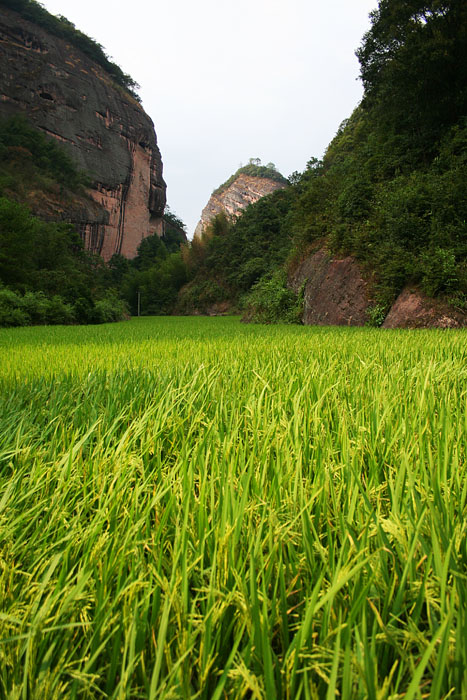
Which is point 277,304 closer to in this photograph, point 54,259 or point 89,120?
point 54,259

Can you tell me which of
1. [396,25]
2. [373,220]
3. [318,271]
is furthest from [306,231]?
[396,25]

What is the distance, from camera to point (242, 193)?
74.6 m

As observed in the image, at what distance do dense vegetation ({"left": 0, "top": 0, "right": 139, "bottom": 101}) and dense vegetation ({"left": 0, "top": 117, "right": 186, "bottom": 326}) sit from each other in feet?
54.8

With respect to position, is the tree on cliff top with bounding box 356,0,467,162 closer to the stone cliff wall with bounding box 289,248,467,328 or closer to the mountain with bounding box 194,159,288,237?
the stone cliff wall with bounding box 289,248,467,328

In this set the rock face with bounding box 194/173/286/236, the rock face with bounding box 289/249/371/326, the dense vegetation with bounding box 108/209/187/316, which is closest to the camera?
the rock face with bounding box 289/249/371/326

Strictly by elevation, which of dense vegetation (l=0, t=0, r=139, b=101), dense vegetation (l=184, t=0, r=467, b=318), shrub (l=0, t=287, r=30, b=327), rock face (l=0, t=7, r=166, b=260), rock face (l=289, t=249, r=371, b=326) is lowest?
shrub (l=0, t=287, r=30, b=327)

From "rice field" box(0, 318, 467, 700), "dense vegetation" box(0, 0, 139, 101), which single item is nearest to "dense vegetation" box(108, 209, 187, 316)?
"dense vegetation" box(0, 0, 139, 101)

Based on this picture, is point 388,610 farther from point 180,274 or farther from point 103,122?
point 103,122

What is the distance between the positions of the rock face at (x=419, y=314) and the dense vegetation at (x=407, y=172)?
218 millimetres

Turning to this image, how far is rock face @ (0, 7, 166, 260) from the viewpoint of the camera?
4241cm

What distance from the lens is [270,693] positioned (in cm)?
28

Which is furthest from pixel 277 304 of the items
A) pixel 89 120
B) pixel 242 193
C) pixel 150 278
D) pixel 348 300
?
pixel 242 193

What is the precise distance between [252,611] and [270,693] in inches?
3.0

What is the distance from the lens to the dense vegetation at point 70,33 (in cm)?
4531
